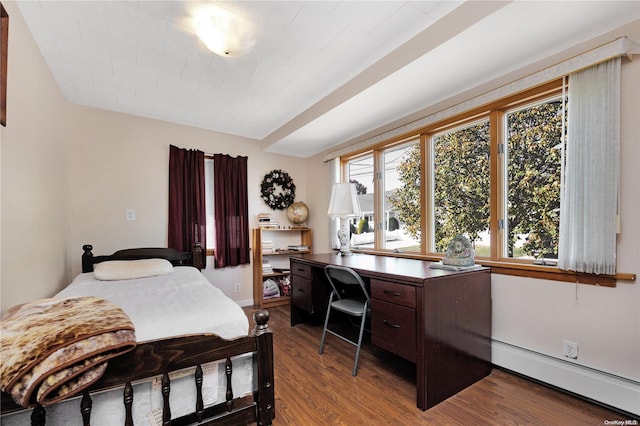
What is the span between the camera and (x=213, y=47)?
1746 millimetres

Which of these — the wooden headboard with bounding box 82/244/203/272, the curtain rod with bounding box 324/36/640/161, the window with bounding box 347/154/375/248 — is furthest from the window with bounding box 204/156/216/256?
the curtain rod with bounding box 324/36/640/161

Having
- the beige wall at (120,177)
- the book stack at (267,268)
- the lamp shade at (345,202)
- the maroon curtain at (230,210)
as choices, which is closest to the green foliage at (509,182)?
the lamp shade at (345,202)

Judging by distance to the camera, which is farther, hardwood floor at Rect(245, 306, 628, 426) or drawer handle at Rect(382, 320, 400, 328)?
drawer handle at Rect(382, 320, 400, 328)

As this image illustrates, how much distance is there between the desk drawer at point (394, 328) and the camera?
65.6 inches

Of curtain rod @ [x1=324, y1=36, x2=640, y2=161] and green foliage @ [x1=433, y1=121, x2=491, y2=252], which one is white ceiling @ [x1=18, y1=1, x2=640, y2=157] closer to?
curtain rod @ [x1=324, y1=36, x2=640, y2=161]

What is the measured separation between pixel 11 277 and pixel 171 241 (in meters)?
1.79

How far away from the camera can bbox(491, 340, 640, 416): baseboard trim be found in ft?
4.93

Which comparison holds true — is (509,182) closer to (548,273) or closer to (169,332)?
(548,273)

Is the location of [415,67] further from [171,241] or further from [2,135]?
[171,241]

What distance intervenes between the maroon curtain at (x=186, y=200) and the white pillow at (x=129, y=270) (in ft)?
2.27

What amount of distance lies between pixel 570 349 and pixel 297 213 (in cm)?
311

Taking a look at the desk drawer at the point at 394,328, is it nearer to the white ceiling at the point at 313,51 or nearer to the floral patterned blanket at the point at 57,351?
the floral patterned blanket at the point at 57,351

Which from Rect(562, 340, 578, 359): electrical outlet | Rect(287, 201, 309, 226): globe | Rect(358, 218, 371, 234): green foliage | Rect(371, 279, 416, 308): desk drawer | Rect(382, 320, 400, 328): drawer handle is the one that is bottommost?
Rect(562, 340, 578, 359): electrical outlet

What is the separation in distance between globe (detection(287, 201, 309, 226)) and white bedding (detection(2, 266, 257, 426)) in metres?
2.23
